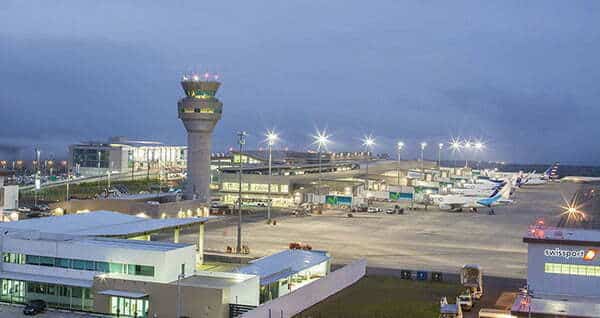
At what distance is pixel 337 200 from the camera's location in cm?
11494

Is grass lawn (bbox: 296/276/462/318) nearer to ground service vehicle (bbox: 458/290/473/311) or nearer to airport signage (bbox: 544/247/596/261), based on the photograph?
ground service vehicle (bbox: 458/290/473/311)

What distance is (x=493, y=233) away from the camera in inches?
3280

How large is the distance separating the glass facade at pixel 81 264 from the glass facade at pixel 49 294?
164cm

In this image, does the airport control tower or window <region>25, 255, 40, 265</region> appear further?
the airport control tower

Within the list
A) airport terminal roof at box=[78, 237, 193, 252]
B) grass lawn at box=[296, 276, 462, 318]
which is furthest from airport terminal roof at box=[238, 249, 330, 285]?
airport terminal roof at box=[78, 237, 193, 252]

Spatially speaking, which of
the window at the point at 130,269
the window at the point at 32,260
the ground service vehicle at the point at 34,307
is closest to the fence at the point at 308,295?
the window at the point at 130,269

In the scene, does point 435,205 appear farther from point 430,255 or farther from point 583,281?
point 583,281

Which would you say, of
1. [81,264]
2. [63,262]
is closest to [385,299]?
[81,264]

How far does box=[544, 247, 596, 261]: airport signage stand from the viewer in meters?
37.4

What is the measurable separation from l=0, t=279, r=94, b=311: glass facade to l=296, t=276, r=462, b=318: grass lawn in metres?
12.5

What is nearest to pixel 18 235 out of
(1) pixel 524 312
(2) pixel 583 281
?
(1) pixel 524 312

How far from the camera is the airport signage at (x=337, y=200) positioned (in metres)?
114

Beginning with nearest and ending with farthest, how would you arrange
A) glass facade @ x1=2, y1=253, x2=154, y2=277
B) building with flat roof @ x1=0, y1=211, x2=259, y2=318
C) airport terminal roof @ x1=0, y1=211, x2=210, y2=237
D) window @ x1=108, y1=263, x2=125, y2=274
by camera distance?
building with flat roof @ x1=0, y1=211, x2=259, y2=318 < glass facade @ x1=2, y1=253, x2=154, y2=277 < window @ x1=108, y1=263, x2=125, y2=274 < airport terminal roof @ x1=0, y1=211, x2=210, y2=237

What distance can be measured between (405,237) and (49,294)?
45.7m
